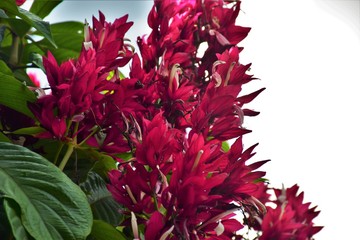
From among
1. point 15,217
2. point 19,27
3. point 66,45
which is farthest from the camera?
point 66,45

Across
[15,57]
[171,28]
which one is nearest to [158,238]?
[171,28]

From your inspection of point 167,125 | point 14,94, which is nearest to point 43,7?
point 14,94

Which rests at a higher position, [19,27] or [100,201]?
[19,27]

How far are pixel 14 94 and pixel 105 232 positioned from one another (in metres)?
0.17

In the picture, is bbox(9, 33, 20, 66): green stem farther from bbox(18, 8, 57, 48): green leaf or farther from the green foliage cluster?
bbox(18, 8, 57, 48): green leaf

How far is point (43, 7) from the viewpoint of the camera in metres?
1.03

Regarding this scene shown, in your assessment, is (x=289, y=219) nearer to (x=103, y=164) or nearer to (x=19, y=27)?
(x=103, y=164)

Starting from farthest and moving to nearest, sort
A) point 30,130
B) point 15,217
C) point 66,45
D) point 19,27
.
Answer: point 66,45, point 19,27, point 30,130, point 15,217

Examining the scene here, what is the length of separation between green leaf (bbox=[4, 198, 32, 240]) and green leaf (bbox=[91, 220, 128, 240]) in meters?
0.10

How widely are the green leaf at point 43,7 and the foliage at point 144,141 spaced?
0.30m

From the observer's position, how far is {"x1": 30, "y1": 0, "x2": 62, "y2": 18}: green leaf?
1023mm

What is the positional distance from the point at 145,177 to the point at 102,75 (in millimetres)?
117

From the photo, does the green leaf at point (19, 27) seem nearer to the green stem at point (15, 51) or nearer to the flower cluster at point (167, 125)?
the green stem at point (15, 51)

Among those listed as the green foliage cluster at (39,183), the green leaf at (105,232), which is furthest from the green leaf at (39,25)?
the green leaf at (105,232)
